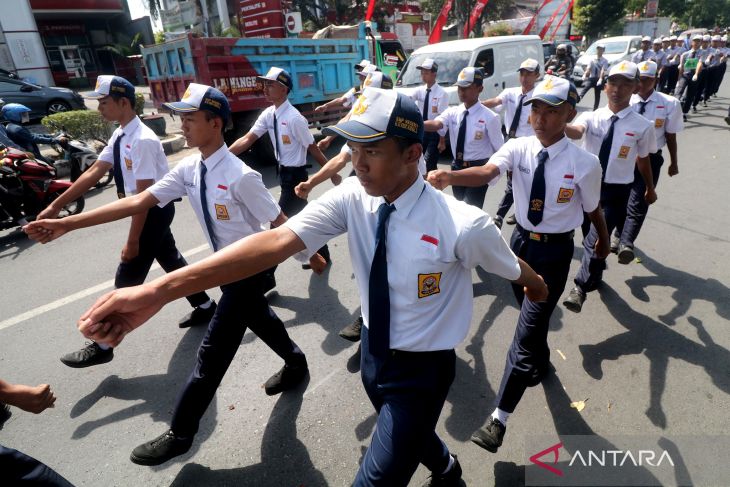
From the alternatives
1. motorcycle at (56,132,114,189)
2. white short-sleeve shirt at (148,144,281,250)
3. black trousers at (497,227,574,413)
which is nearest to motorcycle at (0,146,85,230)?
motorcycle at (56,132,114,189)

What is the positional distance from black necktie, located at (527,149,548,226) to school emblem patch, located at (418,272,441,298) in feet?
4.54

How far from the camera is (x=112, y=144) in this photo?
3.86 meters

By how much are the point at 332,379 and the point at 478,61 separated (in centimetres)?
841

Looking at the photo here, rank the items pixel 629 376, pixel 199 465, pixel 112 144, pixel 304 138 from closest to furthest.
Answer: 1. pixel 199 465
2. pixel 629 376
3. pixel 112 144
4. pixel 304 138

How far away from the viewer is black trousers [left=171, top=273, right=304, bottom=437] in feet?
8.46

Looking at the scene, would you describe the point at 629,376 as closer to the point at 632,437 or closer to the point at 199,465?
the point at 632,437

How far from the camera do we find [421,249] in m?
1.72

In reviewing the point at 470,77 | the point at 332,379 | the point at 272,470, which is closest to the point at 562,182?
the point at 332,379

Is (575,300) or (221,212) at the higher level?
(221,212)

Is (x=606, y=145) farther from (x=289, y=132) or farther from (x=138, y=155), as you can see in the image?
(x=138, y=155)

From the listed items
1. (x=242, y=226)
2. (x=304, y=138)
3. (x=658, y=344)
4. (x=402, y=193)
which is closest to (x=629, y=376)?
(x=658, y=344)

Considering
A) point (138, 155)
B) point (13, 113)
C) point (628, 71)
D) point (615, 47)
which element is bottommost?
point (615, 47)

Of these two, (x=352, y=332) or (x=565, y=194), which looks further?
(x=352, y=332)

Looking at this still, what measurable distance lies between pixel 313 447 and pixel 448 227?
5.78 ft
